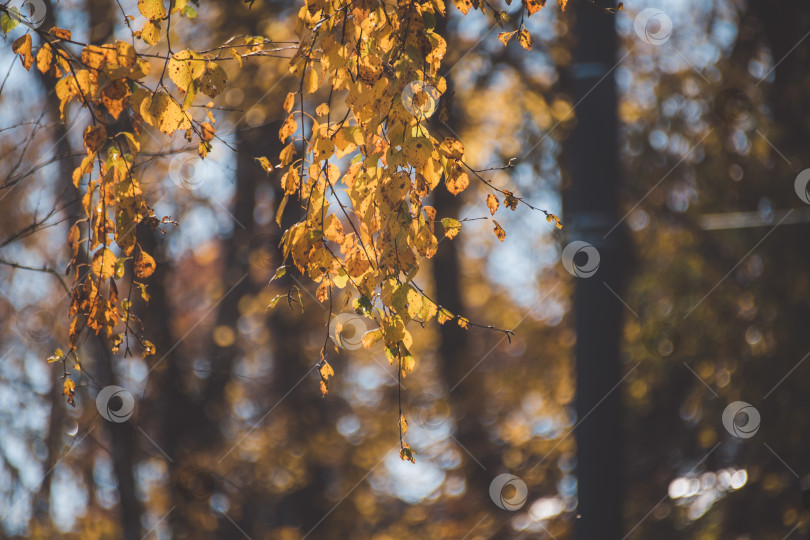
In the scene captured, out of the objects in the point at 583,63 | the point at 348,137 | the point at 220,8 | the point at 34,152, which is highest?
the point at 220,8

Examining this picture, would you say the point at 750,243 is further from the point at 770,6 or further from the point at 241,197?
the point at 241,197

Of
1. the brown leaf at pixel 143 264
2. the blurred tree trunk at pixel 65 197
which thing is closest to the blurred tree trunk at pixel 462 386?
the blurred tree trunk at pixel 65 197

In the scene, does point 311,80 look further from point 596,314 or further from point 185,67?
point 596,314

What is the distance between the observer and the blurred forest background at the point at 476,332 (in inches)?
152

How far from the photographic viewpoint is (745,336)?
3846 millimetres

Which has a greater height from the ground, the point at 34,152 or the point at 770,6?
the point at 34,152

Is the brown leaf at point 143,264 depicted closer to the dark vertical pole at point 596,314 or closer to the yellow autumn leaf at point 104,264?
the yellow autumn leaf at point 104,264

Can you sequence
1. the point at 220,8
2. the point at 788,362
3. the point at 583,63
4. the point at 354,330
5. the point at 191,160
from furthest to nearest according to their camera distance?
the point at 220,8, the point at 191,160, the point at 788,362, the point at 354,330, the point at 583,63

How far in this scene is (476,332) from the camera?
4641mm

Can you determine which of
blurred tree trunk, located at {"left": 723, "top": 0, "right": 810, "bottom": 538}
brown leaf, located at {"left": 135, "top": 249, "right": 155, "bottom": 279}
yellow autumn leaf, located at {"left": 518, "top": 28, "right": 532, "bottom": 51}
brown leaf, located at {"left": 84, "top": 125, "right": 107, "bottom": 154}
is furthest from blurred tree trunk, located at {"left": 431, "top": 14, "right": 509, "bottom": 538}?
brown leaf, located at {"left": 84, "top": 125, "right": 107, "bottom": 154}

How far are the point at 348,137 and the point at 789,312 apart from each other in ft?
11.2

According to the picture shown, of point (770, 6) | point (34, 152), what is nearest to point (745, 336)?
point (770, 6)

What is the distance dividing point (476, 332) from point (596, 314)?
2.51 metres

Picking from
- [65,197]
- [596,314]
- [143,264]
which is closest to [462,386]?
[596,314]
